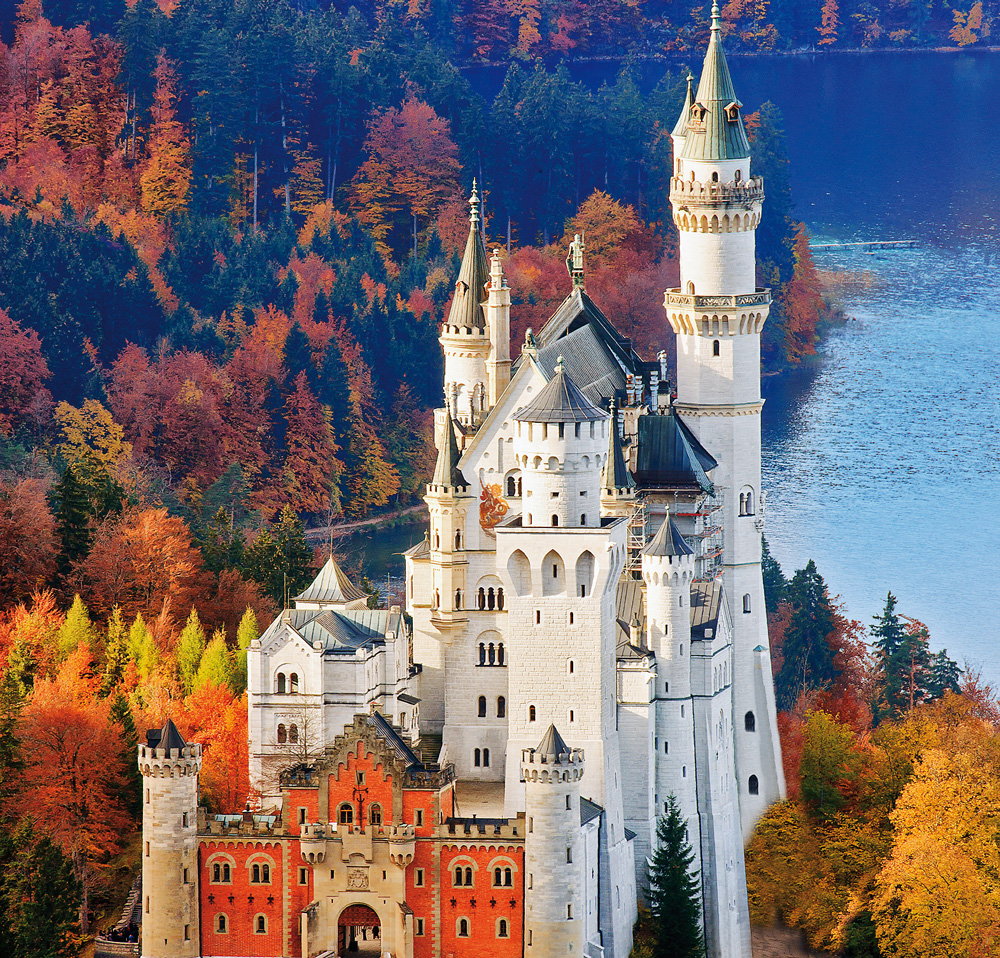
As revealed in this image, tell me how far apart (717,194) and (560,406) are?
15.8 m

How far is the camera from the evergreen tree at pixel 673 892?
285ft

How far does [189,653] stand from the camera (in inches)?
3878

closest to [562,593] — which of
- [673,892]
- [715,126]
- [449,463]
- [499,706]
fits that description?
[449,463]

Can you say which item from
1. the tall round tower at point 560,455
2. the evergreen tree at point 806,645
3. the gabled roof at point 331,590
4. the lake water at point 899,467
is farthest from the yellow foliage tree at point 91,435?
the tall round tower at point 560,455

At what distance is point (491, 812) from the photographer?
87.2 metres

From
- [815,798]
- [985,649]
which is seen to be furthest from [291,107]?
[815,798]

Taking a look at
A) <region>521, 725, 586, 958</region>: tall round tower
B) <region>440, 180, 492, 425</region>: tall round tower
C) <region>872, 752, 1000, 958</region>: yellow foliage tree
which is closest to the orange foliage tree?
<region>521, 725, 586, 958</region>: tall round tower

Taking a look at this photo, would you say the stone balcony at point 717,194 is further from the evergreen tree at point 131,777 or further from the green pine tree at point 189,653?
the evergreen tree at point 131,777

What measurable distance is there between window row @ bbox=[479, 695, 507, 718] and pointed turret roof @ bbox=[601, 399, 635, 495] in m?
7.43

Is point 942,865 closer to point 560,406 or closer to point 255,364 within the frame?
point 560,406

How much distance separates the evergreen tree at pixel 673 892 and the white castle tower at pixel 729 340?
8279mm

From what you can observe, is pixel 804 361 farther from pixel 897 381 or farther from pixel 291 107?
pixel 291 107

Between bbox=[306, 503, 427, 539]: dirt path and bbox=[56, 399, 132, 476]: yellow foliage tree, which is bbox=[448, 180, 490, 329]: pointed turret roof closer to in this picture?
bbox=[56, 399, 132, 476]: yellow foliage tree

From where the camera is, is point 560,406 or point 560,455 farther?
point 560,406
